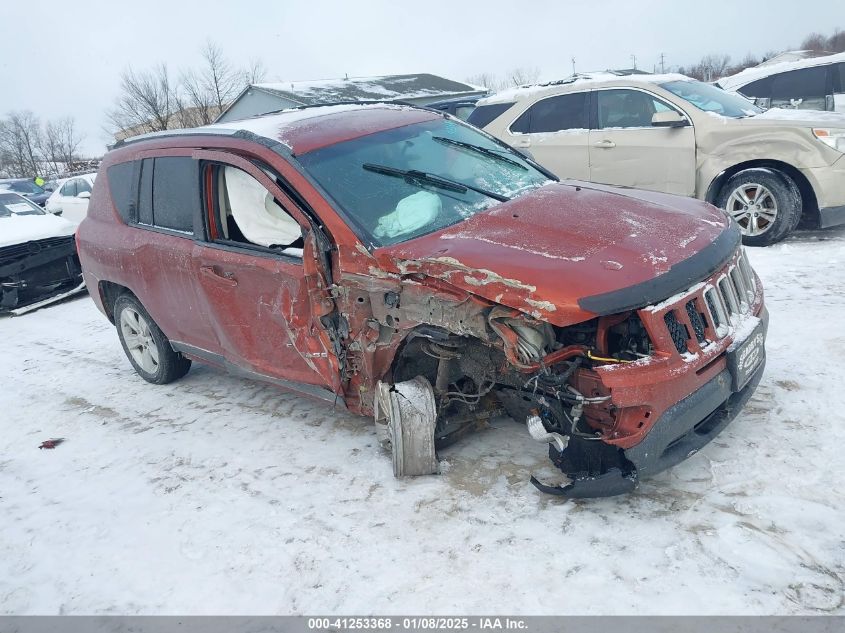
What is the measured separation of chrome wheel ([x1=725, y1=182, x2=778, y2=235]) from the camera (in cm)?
656

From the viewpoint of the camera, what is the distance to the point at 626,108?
722cm

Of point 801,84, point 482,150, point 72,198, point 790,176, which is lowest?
point 72,198

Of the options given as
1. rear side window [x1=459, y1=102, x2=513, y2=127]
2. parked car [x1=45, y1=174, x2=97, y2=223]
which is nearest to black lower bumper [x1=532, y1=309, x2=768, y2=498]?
rear side window [x1=459, y1=102, x2=513, y2=127]

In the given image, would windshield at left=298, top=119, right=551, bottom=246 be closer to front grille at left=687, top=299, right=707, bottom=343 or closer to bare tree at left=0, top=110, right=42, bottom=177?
front grille at left=687, top=299, right=707, bottom=343

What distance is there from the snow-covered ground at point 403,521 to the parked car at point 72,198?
9395mm

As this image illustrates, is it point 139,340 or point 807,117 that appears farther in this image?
point 807,117

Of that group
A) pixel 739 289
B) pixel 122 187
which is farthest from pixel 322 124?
pixel 739 289

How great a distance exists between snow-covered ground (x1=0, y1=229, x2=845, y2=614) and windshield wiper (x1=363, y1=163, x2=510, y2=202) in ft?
4.48

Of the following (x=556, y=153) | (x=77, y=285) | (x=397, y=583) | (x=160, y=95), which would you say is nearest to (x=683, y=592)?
(x=397, y=583)

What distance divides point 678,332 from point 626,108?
206 inches

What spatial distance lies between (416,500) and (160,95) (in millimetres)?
40476

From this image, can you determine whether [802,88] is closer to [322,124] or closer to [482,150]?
[482,150]

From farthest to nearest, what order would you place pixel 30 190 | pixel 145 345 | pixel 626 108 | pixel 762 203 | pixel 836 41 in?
pixel 836 41 → pixel 30 190 → pixel 626 108 → pixel 762 203 → pixel 145 345

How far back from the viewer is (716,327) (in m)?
2.86
